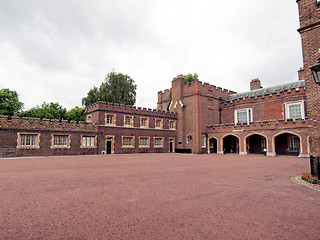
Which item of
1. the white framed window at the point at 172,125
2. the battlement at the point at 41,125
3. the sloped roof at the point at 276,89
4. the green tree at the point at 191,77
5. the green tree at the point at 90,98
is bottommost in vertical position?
the battlement at the point at 41,125

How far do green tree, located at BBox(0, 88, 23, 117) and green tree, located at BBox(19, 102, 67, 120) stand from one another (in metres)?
3.23

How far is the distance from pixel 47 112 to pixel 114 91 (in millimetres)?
16721

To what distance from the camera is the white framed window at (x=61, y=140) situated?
2161 centimetres

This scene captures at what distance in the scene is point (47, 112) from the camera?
43562 millimetres

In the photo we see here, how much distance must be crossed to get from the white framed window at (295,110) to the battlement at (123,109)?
49.5 feet

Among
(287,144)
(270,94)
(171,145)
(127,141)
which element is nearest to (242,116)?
(270,94)

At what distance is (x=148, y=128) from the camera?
28766mm

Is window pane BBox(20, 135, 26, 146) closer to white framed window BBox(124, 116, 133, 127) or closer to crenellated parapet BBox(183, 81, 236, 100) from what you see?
white framed window BBox(124, 116, 133, 127)

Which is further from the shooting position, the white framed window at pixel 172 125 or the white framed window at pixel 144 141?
the white framed window at pixel 172 125

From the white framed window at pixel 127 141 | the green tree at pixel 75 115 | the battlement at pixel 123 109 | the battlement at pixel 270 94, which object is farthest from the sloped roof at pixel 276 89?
the green tree at pixel 75 115

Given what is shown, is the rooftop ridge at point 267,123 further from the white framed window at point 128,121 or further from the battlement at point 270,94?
the white framed window at point 128,121

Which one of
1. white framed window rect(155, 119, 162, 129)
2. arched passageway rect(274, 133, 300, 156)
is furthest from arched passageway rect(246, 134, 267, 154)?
white framed window rect(155, 119, 162, 129)

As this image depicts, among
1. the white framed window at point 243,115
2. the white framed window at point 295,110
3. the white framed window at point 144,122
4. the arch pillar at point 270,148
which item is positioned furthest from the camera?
the white framed window at point 144,122

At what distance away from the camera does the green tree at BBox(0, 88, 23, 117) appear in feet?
122
